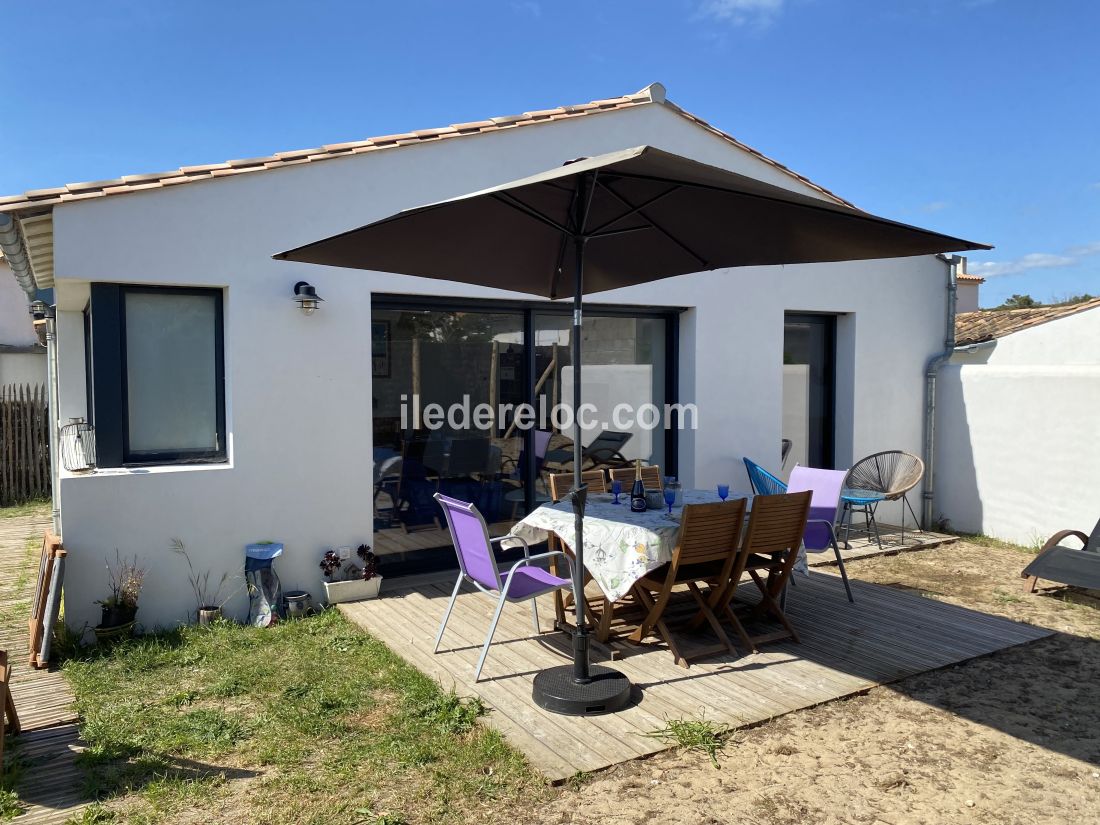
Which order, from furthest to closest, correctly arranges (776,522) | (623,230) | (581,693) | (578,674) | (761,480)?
(761,480) → (776,522) → (623,230) → (578,674) → (581,693)

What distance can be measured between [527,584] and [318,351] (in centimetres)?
267

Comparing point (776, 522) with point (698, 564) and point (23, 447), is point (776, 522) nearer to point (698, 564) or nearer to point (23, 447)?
point (698, 564)

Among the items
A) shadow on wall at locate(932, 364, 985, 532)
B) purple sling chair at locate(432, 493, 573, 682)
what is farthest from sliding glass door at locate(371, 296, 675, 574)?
shadow on wall at locate(932, 364, 985, 532)

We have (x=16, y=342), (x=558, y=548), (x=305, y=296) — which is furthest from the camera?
(x=16, y=342)

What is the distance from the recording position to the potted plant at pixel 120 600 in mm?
5016

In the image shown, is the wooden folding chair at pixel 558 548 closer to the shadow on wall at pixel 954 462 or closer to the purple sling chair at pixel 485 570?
the purple sling chair at pixel 485 570

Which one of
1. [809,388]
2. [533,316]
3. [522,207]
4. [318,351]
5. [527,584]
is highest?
[522,207]

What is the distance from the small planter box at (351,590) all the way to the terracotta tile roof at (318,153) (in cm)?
319

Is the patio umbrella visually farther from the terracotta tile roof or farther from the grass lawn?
the terracotta tile roof

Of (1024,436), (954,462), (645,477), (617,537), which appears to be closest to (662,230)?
(617,537)

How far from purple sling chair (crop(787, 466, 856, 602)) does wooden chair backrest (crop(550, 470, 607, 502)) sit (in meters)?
1.57

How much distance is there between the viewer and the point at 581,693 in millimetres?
3941

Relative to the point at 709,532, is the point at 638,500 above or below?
above

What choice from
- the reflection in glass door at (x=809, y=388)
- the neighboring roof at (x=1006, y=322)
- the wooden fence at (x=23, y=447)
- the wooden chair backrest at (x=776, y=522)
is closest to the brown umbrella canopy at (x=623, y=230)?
the wooden chair backrest at (x=776, y=522)
